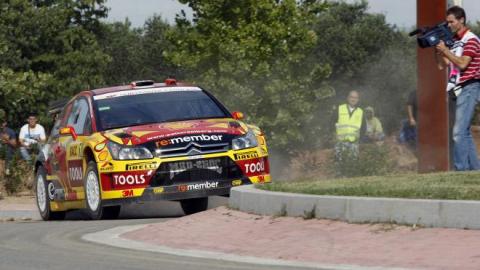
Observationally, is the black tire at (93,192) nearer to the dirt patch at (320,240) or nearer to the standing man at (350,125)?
the dirt patch at (320,240)

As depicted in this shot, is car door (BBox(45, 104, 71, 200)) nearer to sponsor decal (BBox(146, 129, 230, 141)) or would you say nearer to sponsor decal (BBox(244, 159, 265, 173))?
sponsor decal (BBox(146, 129, 230, 141))

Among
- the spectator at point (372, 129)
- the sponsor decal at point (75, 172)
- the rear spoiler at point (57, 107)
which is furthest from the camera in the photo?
the spectator at point (372, 129)

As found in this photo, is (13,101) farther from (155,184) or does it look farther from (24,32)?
(24,32)

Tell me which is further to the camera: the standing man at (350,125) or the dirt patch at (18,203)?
the standing man at (350,125)

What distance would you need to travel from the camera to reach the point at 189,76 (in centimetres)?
3384

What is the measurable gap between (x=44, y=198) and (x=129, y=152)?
2812mm

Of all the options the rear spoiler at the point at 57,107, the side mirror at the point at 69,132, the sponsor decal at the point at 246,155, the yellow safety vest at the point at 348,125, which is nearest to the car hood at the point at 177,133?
the sponsor decal at the point at 246,155

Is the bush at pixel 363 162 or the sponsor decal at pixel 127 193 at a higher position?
the bush at pixel 363 162

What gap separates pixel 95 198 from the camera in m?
15.7

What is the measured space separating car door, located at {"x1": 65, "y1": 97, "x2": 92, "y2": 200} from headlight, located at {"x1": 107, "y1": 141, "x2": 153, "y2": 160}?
749 millimetres

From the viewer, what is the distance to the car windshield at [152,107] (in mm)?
16453

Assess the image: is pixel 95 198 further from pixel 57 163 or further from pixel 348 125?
pixel 348 125

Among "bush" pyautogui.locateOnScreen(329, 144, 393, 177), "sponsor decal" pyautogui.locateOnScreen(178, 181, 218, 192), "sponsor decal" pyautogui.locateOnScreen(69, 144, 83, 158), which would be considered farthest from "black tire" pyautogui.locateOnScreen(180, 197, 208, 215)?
"bush" pyautogui.locateOnScreen(329, 144, 393, 177)

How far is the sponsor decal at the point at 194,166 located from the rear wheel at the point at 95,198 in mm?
844
